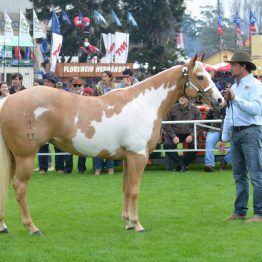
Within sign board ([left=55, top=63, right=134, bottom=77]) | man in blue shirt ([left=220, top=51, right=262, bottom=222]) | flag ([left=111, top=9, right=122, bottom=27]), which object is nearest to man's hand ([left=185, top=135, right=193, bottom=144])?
man in blue shirt ([left=220, top=51, right=262, bottom=222])

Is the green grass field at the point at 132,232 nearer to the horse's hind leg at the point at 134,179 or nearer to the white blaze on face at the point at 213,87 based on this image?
the horse's hind leg at the point at 134,179

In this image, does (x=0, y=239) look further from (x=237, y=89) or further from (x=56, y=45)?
(x=56, y=45)

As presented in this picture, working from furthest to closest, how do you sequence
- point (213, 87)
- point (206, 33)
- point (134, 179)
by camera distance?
1. point (206, 33)
2. point (213, 87)
3. point (134, 179)

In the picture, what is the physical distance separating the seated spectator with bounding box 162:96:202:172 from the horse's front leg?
19.7ft

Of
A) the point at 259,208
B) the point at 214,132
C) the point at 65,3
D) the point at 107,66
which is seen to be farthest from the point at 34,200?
the point at 65,3

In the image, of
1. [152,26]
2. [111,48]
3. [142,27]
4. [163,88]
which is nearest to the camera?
[163,88]

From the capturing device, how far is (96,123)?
26.2 feet

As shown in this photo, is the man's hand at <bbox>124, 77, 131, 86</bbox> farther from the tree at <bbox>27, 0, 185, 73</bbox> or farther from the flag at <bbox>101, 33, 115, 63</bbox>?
the tree at <bbox>27, 0, 185, 73</bbox>

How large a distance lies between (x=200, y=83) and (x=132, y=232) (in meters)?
1.98

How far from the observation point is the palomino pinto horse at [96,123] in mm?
7684

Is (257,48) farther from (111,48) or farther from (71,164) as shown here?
(71,164)

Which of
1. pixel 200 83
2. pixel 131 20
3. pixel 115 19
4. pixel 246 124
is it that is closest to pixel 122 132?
pixel 200 83

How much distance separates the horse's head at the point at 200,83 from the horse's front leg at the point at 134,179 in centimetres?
106

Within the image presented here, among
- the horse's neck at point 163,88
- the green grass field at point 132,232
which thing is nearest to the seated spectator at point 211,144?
the green grass field at point 132,232
